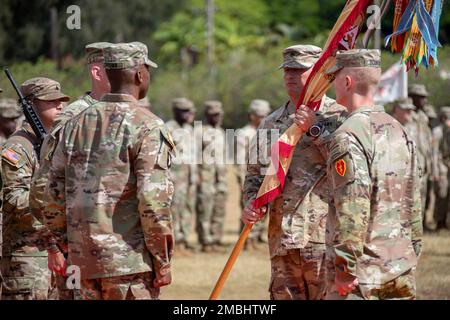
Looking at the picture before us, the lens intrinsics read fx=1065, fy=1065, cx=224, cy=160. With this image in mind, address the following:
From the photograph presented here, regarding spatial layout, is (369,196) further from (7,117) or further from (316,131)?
(7,117)

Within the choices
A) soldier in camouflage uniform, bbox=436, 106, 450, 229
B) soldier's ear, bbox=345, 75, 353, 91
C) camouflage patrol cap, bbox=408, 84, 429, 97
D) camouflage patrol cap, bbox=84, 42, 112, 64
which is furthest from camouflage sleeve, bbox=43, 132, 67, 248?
soldier in camouflage uniform, bbox=436, 106, 450, 229

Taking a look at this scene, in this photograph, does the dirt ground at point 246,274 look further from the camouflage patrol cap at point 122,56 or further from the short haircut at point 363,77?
the camouflage patrol cap at point 122,56

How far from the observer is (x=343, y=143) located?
6.22m

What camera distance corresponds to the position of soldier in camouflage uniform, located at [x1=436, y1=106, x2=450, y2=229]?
769 inches

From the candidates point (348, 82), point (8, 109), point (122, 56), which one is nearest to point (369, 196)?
point (348, 82)

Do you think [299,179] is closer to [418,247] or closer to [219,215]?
[418,247]

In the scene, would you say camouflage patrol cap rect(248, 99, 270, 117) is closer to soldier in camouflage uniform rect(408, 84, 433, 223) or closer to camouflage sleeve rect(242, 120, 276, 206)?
soldier in camouflage uniform rect(408, 84, 433, 223)

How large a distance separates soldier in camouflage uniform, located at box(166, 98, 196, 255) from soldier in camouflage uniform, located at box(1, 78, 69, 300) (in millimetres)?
8683

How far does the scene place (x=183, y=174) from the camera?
17.6m

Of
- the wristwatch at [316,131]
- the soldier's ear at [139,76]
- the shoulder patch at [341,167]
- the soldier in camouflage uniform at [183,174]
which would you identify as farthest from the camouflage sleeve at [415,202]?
the soldier in camouflage uniform at [183,174]

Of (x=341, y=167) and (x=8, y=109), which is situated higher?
(x=341, y=167)

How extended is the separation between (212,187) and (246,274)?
367 cm

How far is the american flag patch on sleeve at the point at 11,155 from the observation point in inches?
320

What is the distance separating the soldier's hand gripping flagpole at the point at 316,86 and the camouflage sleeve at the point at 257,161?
0.36 metres
